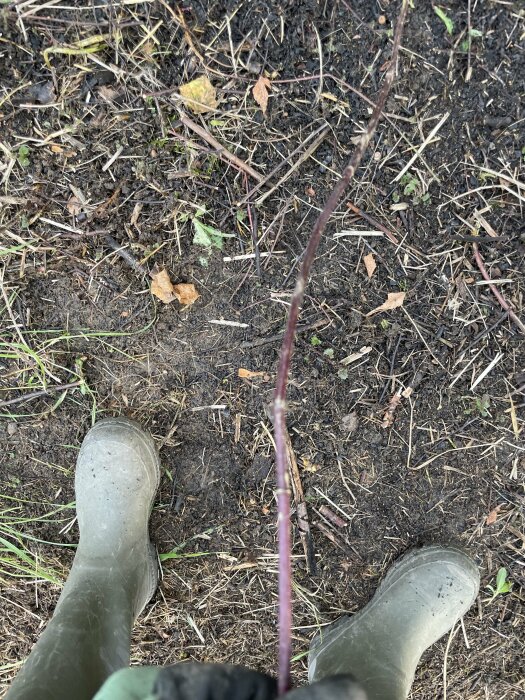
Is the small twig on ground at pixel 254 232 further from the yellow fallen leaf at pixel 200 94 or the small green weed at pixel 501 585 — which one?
the small green weed at pixel 501 585

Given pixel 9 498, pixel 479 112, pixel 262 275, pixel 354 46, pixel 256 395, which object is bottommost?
pixel 9 498

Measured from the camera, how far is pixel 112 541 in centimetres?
202

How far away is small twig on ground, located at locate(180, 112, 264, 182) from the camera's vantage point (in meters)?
1.93

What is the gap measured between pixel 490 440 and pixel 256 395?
2.99ft

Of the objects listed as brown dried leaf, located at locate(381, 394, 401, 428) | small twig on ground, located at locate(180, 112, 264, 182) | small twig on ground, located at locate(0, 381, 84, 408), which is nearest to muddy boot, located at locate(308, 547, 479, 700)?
brown dried leaf, located at locate(381, 394, 401, 428)

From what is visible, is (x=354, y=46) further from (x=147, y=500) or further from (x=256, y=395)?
(x=147, y=500)

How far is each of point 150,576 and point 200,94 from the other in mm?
1812

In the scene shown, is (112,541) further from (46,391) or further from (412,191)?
(412,191)

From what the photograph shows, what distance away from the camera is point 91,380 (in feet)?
6.93

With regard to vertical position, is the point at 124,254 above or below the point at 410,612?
above

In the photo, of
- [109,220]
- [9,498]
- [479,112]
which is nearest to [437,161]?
[479,112]

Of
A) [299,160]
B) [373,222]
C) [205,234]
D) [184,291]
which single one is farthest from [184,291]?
[373,222]

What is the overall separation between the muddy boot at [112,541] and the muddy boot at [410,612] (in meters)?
0.75

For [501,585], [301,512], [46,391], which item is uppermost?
[46,391]
